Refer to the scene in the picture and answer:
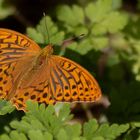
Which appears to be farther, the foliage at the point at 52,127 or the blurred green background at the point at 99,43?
the blurred green background at the point at 99,43

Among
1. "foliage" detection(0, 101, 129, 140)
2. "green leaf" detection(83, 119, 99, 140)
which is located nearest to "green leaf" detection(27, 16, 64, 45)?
"foliage" detection(0, 101, 129, 140)

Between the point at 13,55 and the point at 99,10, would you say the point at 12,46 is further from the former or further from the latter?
the point at 99,10

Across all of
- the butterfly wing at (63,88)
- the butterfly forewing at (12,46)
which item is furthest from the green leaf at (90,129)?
the butterfly forewing at (12,46)

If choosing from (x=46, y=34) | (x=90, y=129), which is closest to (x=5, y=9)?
(x=46, y=34)

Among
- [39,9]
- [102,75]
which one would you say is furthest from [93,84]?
[39,9]

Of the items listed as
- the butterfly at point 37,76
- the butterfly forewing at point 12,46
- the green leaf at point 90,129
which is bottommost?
the green leaf at point 90,129

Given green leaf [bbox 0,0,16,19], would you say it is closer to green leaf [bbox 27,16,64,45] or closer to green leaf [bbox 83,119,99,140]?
green leaf [bbox 27,16,64,45]

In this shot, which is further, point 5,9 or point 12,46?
point 5,9

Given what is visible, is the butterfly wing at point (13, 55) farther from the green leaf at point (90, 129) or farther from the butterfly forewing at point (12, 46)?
the green leaf at point (90, 129)

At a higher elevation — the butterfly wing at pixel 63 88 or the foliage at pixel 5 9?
the foliage at pixel 5 9
